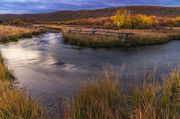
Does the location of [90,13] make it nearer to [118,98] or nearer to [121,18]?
[121,18]

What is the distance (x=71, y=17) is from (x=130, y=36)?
101393mm

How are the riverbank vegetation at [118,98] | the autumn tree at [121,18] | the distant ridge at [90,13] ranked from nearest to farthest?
1. the riverbank vegetation at [118,98]
2. the autumn tree at [121,18]
3. the distant ridge at [90,13]

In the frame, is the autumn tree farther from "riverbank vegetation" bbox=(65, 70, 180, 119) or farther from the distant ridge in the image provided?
the distant ridge

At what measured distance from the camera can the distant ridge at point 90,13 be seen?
11103 centimetres

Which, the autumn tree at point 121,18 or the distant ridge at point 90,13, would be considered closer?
the autumn tree at point 121,18

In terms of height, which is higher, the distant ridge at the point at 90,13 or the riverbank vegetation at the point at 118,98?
the riverbank vegetation at the point at 118,98

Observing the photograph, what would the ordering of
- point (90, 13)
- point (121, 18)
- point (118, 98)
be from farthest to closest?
point (90, 13) < point (121, 18) < point (118, 98)

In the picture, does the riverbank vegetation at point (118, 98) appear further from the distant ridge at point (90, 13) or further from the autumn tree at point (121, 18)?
the distant ridge at point (90, 13)

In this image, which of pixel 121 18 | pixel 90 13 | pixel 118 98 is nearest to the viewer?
pixel 118 98

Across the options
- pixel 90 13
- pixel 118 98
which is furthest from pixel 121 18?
pixel 90 13

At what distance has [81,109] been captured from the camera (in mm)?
5652

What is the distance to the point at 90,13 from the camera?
125 m

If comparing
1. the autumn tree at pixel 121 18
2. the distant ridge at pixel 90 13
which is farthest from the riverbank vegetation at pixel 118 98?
the distant ridge at pixel 90 13

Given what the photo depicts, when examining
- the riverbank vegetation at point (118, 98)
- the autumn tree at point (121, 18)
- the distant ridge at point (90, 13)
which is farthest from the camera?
the distant ridge at point (90, 13)
